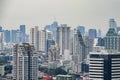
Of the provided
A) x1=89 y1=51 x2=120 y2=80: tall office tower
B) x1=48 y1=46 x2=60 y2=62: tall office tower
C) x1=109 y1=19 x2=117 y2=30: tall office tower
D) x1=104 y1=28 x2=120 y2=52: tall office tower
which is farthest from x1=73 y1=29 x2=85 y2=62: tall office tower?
x1=89 y1=51 x2=120 y2=80: tall office tower

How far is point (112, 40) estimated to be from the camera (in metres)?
8.11

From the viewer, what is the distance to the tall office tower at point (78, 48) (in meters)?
8.57

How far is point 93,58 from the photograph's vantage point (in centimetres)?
720

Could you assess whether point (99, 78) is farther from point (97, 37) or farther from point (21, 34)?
point (21, 34)

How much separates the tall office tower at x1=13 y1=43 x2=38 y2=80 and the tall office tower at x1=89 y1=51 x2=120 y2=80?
3.28 feet

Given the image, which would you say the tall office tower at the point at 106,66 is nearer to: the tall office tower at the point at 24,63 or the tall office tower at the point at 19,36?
the tall office tower at the point at 24,63

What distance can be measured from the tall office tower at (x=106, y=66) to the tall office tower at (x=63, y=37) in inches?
78.5

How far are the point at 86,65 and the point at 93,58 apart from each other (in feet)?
1.93

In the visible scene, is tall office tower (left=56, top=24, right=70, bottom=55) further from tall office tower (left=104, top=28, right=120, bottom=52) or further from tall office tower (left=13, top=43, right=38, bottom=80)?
tall office tower (left=13, top=43, right=38, bottom=80)

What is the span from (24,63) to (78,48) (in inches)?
90.7

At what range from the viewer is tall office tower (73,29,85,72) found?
28.1ft

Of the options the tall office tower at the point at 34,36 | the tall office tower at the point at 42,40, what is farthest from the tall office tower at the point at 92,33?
the tall office tower at the point at 34,36

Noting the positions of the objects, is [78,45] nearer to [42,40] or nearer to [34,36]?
[42,40]

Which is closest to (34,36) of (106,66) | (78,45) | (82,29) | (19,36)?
(19,36)
